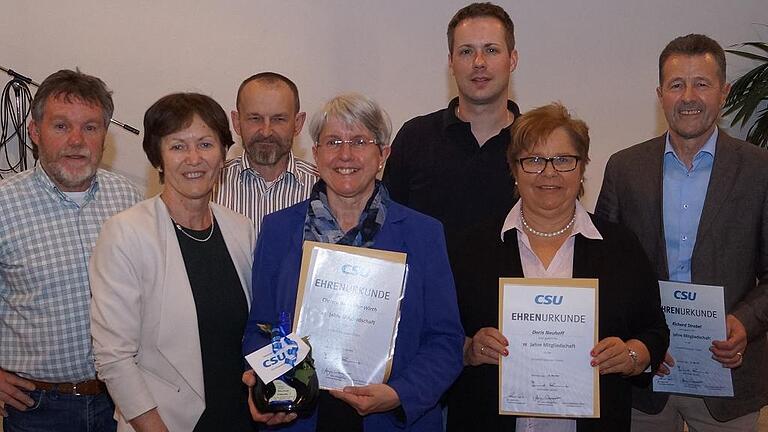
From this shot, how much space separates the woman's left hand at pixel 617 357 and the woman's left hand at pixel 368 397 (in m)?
0.69

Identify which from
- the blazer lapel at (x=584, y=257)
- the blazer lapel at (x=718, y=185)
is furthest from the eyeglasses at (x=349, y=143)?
the blazer lapel at (x=718, y=185)

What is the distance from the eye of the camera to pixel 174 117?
8.26 feet

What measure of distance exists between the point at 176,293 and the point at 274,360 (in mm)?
421

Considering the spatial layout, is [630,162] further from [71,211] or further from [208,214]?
[71,211]

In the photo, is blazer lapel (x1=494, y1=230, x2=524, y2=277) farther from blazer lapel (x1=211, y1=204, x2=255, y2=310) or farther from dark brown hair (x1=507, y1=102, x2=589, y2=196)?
blazer lapel (x1=211, y1=204, x2=255, y2=310)

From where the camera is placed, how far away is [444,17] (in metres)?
5.56

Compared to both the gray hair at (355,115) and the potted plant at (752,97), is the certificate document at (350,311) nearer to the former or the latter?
the gray hair at (355,115)

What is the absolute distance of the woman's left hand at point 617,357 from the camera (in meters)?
2.51

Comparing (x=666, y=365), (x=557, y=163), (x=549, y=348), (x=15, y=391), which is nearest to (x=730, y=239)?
(x=666, y=365)

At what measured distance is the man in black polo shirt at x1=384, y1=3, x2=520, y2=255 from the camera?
10.6 ft

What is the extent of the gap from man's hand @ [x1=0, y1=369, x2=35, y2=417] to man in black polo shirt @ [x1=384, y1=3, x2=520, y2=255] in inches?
66.2

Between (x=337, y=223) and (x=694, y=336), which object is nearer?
(x=337, y=223)

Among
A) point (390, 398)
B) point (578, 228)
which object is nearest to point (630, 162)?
point (578, 228)

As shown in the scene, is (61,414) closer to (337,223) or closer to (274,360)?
(274,360)
